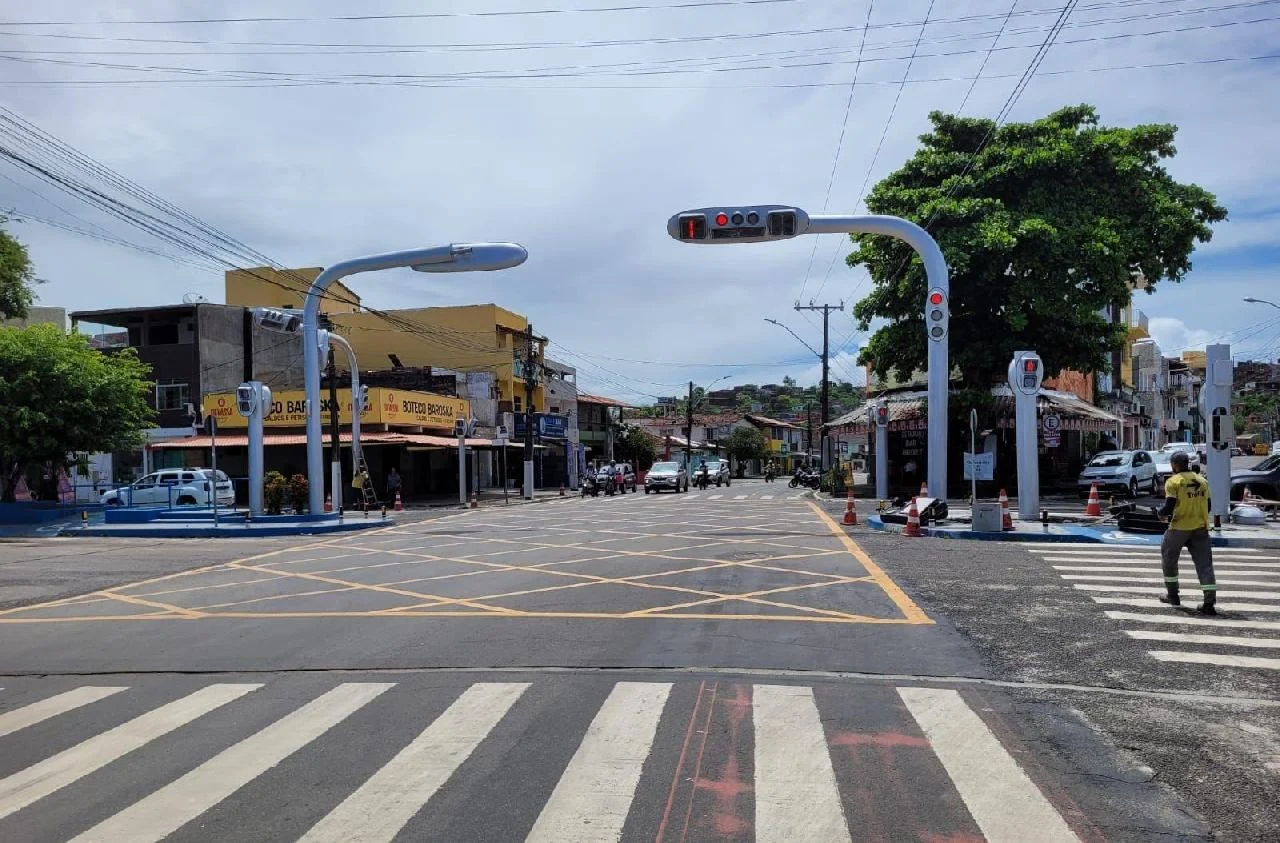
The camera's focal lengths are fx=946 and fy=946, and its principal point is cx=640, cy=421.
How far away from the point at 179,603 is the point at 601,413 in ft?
189

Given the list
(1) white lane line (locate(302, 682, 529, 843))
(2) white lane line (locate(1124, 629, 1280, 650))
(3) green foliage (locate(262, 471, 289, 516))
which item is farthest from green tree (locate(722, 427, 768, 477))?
(1) white lane line (locate(302, 682, 529, 843))

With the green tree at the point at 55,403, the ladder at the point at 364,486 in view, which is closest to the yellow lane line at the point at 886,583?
the ladder at the point at 364,486

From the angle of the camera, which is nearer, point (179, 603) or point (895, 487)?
point (179, 603)

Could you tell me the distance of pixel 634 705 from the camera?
6.49m

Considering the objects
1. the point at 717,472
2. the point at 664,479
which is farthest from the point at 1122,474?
the point at 717,472

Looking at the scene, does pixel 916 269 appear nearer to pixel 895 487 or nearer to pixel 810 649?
pixel 895 487

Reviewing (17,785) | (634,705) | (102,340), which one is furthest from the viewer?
(102,340)

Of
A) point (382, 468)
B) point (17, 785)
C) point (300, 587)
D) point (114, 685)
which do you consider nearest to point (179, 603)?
point (300, 587)

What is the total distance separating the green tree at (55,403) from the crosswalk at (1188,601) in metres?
25.0

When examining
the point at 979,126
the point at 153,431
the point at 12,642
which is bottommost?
the point at 12,642

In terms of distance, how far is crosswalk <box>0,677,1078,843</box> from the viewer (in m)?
4.52

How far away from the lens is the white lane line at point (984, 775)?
14.5 feet

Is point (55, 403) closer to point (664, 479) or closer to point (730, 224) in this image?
point (730, 224)

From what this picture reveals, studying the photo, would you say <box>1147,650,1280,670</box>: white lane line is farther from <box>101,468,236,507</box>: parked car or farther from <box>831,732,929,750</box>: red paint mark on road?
<box>101,468,236,507</box>: parked car
